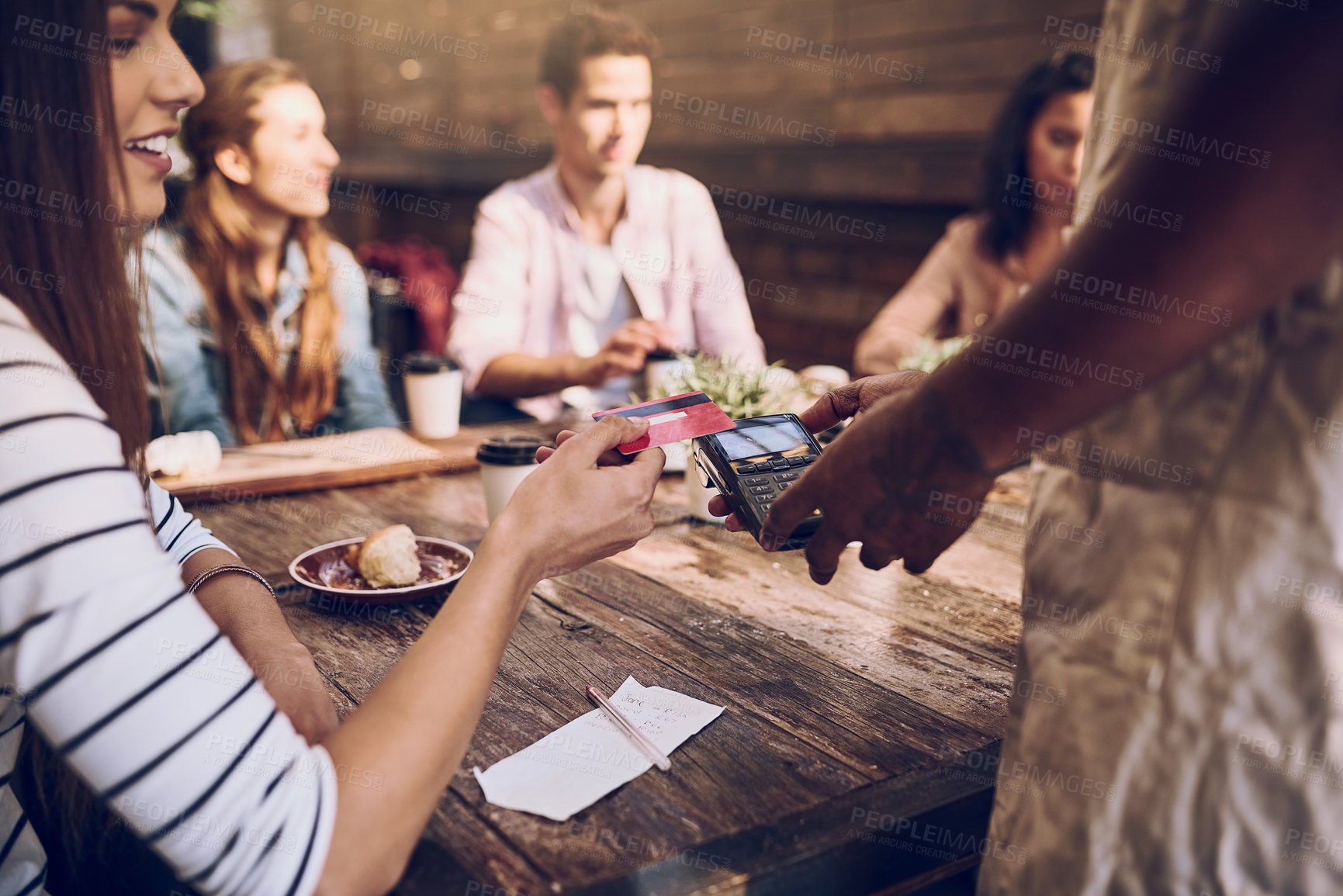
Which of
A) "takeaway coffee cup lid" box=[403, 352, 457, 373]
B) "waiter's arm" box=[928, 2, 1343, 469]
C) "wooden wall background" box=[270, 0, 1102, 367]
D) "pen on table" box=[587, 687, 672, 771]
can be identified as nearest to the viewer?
"waiter's arm" box=[928, 2, 1343, 469]

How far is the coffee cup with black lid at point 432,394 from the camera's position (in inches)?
85.0

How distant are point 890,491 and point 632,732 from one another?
36cm

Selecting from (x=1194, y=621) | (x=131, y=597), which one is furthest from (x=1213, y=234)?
(x=131, y=597)

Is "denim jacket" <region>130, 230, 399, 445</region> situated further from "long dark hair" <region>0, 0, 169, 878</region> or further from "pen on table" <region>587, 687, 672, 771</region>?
"pen on table" <region>587, 687, 672, 771</region>

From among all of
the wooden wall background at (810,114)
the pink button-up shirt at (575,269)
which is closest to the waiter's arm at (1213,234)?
the pink button-up shirt at (575,269)

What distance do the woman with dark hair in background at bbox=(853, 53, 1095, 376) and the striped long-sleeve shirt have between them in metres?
2.25

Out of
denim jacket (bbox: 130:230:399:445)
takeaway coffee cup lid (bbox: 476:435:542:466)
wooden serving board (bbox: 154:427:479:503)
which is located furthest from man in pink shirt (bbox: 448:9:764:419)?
takeaway coffee cup lid (bbox: 476:435:542:466)

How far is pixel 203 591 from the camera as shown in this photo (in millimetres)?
1146

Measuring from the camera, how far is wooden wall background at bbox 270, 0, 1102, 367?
3.81 metres

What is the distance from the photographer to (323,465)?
76.7 inches

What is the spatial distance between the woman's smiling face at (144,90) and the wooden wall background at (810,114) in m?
3.33

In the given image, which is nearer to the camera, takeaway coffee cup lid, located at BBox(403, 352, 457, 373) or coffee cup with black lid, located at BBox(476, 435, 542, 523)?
coffee cup with black lid, located at BBox(476, 435, 542, 523)

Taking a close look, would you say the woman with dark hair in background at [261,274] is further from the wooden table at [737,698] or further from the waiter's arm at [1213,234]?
the waiter's arm at [1213,234]

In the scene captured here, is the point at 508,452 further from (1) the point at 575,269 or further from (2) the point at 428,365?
(1) the point at 575,269
